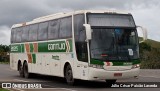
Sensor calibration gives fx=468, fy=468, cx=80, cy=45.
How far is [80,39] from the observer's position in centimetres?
1989

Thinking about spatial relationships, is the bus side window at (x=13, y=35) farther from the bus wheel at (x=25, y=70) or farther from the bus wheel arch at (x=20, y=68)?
the bus wheel at (x=25, y=70)

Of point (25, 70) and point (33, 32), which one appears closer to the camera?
point (33, 32)

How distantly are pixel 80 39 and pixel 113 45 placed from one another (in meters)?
1.56

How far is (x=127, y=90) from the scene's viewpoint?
18.2m

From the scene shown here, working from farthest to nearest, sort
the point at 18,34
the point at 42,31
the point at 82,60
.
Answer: the point at 18,34 → the point at 42,31 → the point at 82,60

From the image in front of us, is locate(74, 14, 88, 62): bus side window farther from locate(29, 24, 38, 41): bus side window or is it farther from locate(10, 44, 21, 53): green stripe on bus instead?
locate(10, 44, 21, 53): green stripe on bus

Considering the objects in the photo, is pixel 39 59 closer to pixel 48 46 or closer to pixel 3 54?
pixel 48 46

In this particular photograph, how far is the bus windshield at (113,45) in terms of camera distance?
1903 cm

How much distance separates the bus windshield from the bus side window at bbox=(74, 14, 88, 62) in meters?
0.51

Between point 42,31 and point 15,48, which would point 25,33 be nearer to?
point 15,48

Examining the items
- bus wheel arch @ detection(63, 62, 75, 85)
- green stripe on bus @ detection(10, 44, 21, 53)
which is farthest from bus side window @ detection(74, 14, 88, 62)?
green stripe on bus @ detection(10, 44, 21, 53)

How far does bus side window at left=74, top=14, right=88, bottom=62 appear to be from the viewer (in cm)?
1950

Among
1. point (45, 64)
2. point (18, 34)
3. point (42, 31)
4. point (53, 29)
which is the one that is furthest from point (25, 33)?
point (53, 29)

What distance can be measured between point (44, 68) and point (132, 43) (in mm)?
6825
